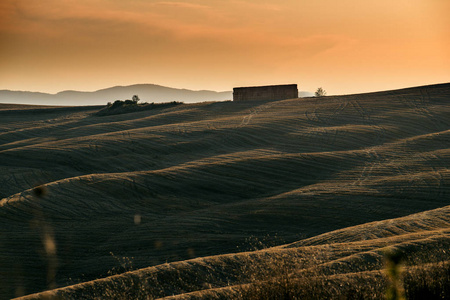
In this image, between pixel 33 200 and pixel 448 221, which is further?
pixel 33 200

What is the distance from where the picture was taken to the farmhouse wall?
67438 mm

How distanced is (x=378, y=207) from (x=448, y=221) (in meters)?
4.96

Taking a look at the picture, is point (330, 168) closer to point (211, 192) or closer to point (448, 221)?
point (211, 192)

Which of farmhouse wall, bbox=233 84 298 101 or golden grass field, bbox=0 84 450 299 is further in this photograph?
farmhouse wall, bbox=233 84 298 101

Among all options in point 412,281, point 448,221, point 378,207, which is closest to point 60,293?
point 412,281

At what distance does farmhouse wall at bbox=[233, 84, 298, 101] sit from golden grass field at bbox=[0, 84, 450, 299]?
21.4 meters

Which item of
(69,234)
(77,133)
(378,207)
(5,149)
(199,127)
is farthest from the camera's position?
(77,133)

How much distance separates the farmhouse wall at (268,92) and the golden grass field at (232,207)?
70.4ft

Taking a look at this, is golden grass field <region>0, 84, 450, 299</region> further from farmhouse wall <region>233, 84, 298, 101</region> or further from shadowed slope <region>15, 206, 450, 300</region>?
farmhouse wall <region>233, 84, 298, 101</region>

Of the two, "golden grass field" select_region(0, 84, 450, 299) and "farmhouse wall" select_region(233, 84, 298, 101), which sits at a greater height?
"farmhouse wall" select_region(233, 84, 298, 101)

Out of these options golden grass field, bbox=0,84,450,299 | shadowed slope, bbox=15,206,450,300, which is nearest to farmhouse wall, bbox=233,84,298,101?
golden grass field, bbox=0,84,450,299

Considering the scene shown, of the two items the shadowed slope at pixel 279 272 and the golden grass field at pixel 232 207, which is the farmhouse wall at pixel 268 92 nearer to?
the golden grass field at pixel 232 207

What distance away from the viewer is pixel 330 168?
2900cm

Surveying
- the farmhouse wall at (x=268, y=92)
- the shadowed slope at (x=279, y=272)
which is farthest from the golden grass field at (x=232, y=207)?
the farmhouse wall at (x=268, y=92)
